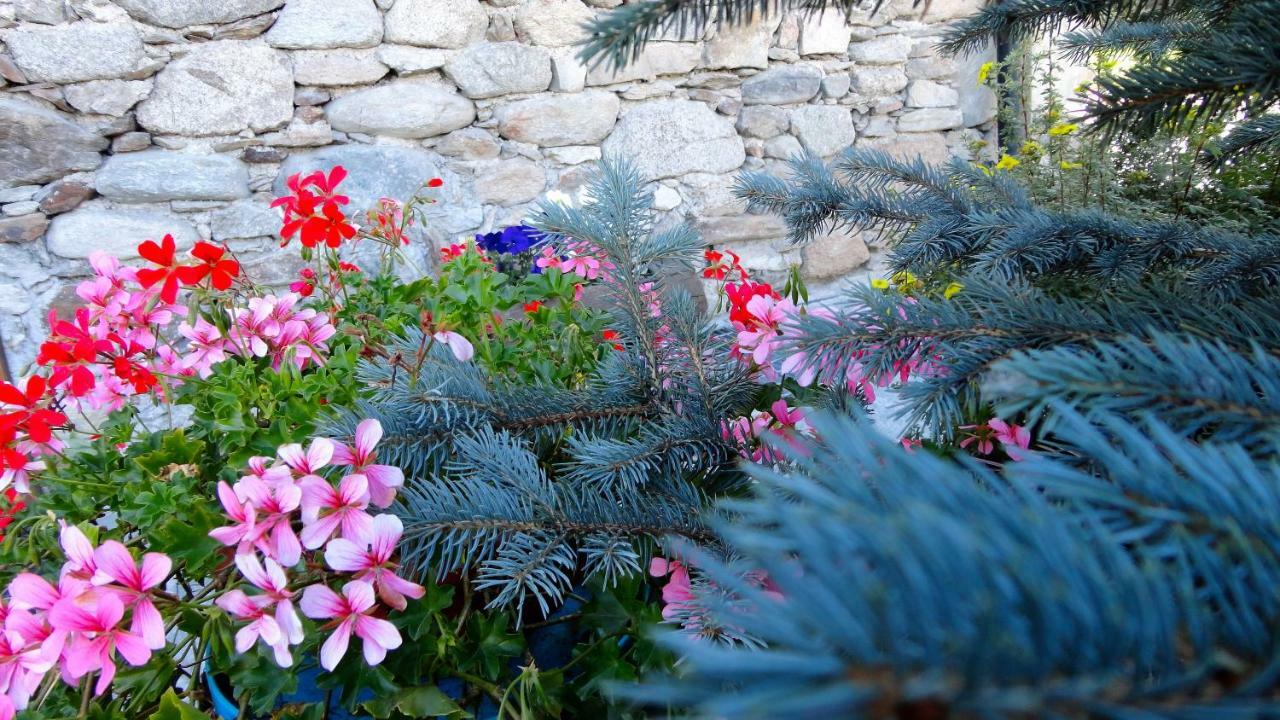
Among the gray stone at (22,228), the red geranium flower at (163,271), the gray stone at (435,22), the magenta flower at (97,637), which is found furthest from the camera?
the gray stone at (435,22)

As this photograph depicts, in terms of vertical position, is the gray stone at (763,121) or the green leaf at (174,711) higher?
the gray stone at (763,121)

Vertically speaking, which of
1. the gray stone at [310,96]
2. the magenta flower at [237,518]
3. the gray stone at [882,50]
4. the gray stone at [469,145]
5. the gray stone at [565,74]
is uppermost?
the gray stone at [882,50]

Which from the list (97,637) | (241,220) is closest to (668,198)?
(241,220)

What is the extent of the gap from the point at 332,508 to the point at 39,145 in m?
2.18

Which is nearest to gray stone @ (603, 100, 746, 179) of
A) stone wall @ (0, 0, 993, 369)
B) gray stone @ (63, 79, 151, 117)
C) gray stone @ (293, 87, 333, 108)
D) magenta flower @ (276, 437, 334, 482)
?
stone wall @ (0, 0, 993, 369)

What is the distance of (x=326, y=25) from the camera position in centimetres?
220

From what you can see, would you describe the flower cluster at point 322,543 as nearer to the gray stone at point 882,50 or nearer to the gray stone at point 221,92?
the gray stone at point 221,92

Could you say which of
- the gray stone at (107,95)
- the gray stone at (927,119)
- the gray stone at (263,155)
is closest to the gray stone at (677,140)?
the gray stone at (927,119)

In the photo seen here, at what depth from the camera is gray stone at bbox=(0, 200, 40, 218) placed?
2.02 meters

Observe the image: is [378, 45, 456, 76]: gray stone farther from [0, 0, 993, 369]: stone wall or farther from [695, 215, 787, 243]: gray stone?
[695, 215, 787, 243]: gray stone

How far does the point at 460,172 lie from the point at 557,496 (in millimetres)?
2169

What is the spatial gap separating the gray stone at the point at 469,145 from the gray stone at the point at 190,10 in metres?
0.61

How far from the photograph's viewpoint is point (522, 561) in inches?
17.8

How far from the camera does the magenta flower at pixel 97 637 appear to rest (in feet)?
1.53
